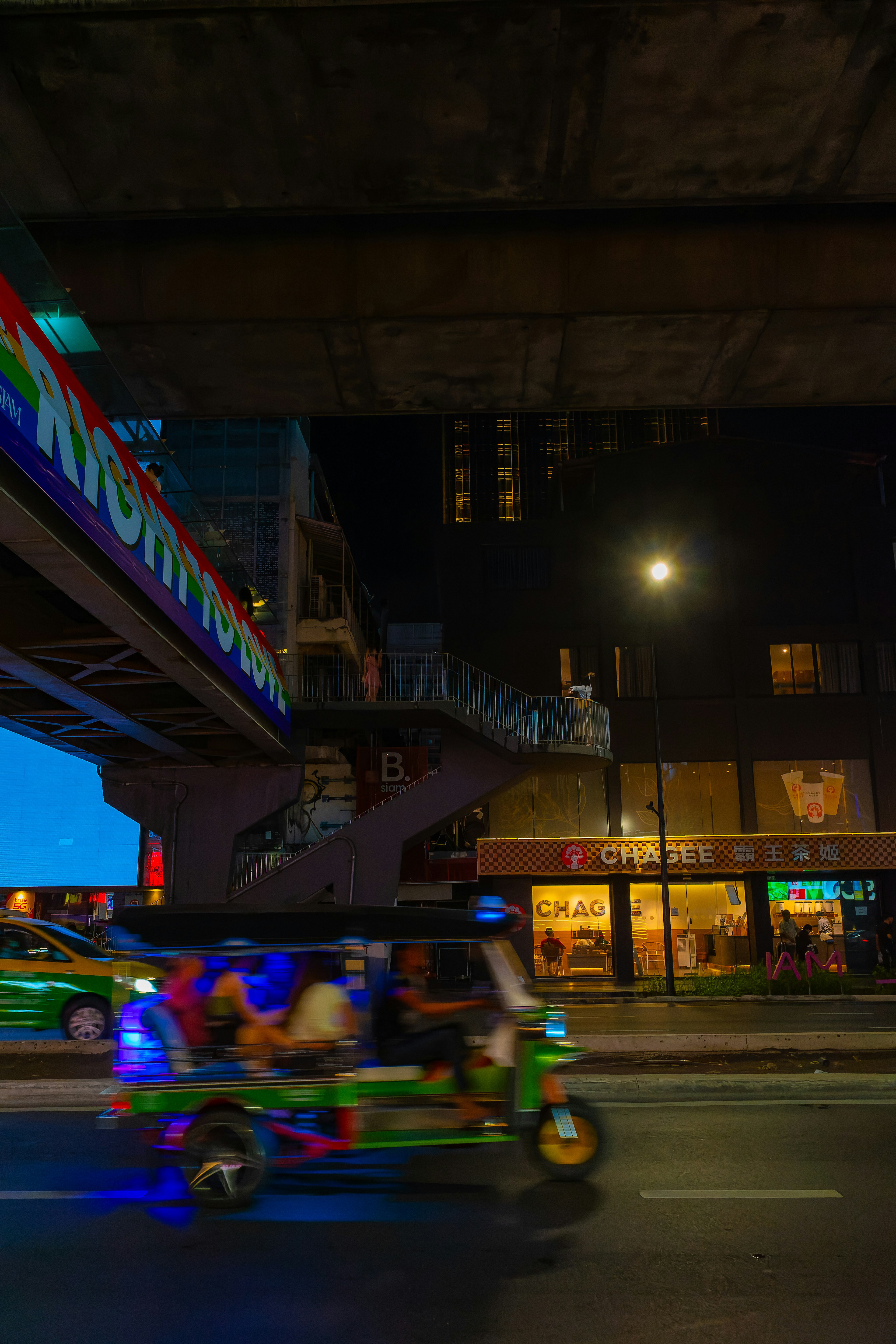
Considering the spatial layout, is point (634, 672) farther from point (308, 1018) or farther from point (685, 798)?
point (308, 1018)

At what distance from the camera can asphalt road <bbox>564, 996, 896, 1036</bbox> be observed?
1528 cm

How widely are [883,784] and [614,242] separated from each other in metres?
27.1

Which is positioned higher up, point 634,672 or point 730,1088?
point 634,672

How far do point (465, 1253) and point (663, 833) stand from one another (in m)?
20.7

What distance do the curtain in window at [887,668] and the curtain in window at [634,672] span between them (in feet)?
26.6

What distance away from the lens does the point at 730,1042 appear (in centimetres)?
1321

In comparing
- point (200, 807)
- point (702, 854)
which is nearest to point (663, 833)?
point (702, 854)

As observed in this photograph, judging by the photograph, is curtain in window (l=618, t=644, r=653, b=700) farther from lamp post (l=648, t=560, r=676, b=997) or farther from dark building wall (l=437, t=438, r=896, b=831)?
lamp post (l=648, t=560, r=676, b=997)

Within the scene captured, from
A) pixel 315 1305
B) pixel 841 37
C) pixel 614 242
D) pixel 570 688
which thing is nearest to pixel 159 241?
pixel 614 242

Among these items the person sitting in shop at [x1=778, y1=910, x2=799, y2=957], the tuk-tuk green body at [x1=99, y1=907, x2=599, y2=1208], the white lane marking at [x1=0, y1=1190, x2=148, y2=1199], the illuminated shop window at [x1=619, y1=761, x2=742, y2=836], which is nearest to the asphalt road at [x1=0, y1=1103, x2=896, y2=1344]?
the white lane marking at [x1=0, y1=1190, x2=148, y2=1199]

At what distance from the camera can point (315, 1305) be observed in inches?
188

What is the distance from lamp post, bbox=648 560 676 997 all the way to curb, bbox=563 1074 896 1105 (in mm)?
12881

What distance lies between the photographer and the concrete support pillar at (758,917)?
29.8 meters

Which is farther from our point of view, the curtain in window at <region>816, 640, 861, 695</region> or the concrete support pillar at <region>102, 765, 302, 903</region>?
the curtain in window at <region>816, 640, 861, 695</region>
